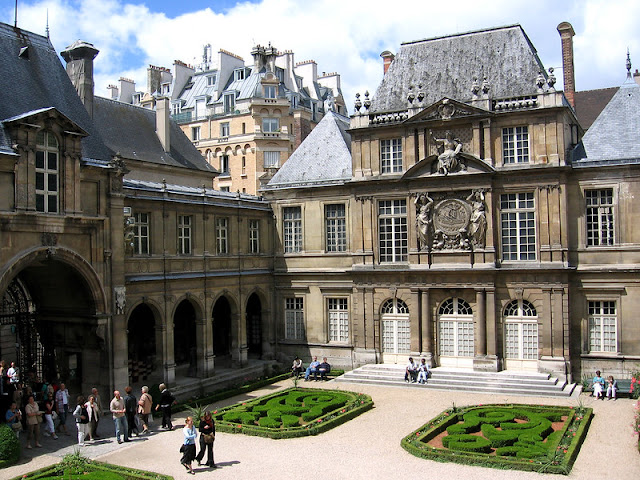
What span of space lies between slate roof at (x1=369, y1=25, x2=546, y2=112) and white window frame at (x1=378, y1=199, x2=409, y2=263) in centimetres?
474

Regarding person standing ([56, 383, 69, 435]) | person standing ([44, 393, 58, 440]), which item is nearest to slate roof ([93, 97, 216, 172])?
person standing ([56, 383, 69, 435])

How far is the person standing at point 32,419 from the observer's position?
1900 cm

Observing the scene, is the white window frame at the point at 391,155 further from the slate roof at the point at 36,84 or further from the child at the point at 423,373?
the slate roof at the point at 36,84

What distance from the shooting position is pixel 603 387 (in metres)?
25.8

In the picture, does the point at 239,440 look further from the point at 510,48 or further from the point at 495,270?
the point at 510,48

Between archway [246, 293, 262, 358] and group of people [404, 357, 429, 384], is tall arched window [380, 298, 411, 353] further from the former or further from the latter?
archway [246, 293, 262, 358]

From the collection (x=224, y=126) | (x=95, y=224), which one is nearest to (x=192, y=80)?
(x=224, y=126)

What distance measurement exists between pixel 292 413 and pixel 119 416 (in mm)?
5879

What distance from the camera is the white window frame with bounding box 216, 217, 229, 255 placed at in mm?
30578

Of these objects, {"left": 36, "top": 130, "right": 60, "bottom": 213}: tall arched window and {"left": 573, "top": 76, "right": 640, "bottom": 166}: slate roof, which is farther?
{"left": 573, "top": 76, "right": 640, "bottom": 166}: slate roof

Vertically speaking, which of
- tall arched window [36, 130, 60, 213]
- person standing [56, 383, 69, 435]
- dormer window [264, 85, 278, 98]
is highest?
dormer window [264, 85, 278, 98]

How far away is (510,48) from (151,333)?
20521 millimetres

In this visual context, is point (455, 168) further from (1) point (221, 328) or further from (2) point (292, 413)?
(1) point (221, 328)

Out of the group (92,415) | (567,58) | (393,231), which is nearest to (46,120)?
(92,415)
